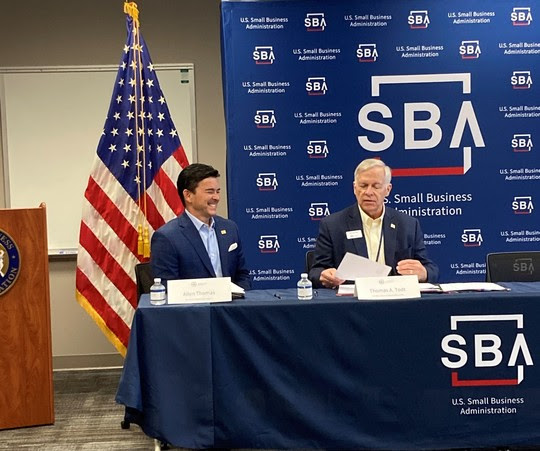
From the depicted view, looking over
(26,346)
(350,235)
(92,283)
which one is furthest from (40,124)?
(350,235)

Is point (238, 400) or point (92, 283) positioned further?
point (92, 283)

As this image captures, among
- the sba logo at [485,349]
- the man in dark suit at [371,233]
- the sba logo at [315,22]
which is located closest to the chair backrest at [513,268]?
the man in dark suit at [371,233]

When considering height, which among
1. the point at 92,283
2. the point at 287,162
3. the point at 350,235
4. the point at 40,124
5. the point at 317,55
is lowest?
the point at 92,283

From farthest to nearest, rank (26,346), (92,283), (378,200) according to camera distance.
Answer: (92,283) < (26,346) < (378,200)

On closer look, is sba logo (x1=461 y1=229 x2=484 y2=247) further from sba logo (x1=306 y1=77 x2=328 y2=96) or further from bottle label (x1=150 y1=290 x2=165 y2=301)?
bottle label (x1=150 y1=290 x2=165 y2=301)

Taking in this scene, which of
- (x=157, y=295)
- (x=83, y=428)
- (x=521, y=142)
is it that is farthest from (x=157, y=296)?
(x=521, y=142)

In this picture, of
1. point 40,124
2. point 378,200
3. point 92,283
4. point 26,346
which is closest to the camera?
point 378,200

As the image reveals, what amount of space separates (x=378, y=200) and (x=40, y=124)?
316 cm

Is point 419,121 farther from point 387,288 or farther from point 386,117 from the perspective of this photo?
point 387,288

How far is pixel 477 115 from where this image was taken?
501 cm

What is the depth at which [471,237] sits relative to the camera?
5082mm

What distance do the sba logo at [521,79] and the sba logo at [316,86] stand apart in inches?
52.7

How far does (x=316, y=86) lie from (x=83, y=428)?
2.73 m

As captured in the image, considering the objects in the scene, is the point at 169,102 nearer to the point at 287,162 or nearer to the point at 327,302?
the point at 287,162
